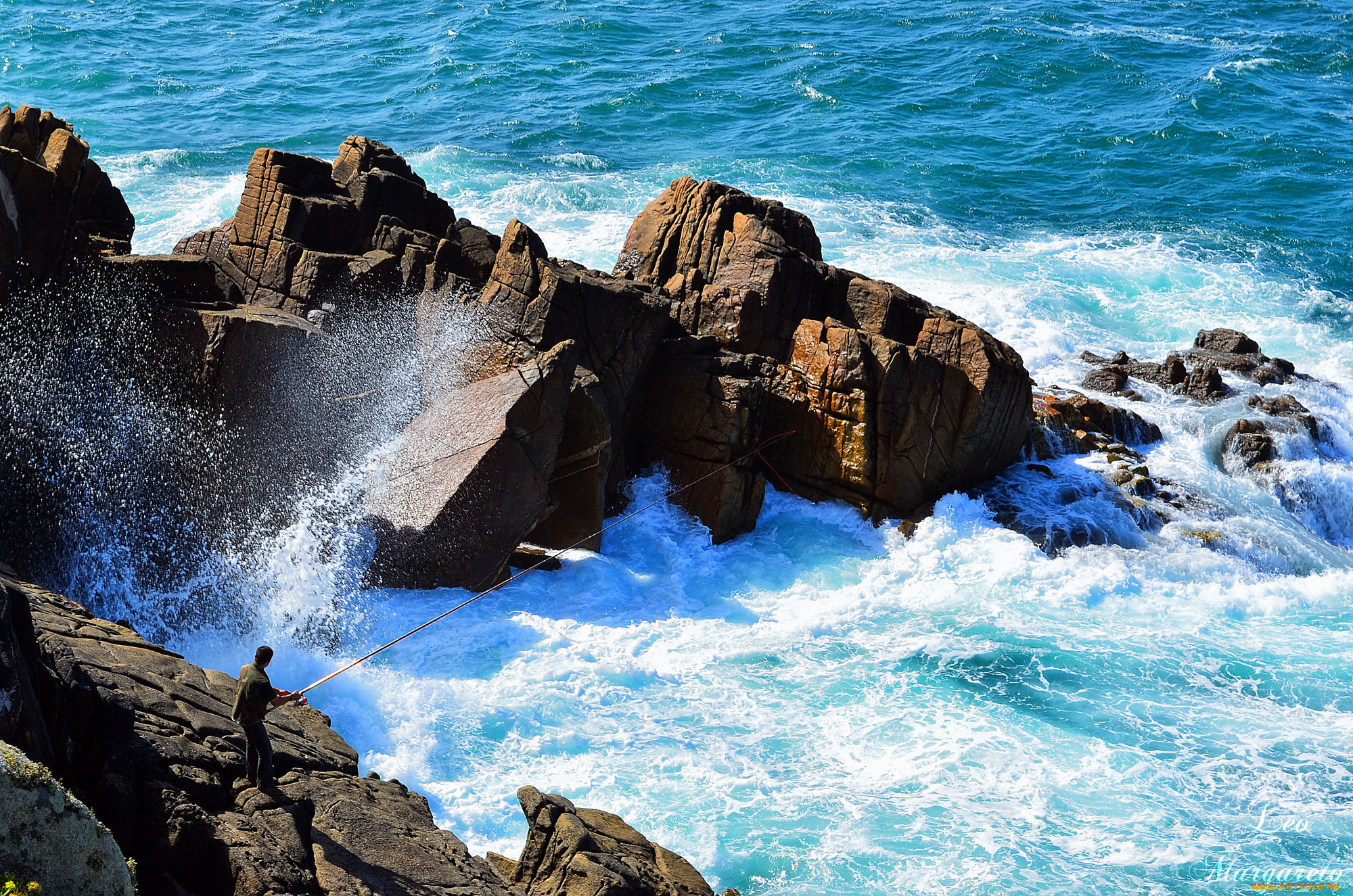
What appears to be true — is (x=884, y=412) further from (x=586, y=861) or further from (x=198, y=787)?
(x=198, y=787)

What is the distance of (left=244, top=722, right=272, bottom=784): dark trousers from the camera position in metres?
8.68

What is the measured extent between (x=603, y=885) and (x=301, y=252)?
12.6m

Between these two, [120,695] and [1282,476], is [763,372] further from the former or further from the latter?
[120,695]

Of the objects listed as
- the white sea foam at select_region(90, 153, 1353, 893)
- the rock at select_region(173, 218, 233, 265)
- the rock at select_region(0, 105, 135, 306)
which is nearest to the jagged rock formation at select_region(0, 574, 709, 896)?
the white sea foam at select_region(90, 153, 1353, 893)

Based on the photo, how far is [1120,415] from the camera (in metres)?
21.3

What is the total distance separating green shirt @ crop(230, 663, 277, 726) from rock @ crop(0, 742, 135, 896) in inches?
76.1

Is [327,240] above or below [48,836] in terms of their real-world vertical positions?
above

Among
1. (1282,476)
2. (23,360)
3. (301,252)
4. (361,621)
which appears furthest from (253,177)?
(1282,476)

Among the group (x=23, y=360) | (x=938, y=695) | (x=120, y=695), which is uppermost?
(x=23, y=360)

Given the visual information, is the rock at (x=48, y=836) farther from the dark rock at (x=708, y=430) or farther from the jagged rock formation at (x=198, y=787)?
the dark rock at (x=708, y=430)

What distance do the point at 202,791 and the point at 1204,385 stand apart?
20.9m

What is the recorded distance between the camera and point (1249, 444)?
67.5ft

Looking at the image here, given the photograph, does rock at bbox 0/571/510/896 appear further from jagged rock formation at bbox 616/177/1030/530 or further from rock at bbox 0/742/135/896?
jagged rock formation at bbox 616/177/1030/530

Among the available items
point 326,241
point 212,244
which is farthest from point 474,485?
point 212,244
